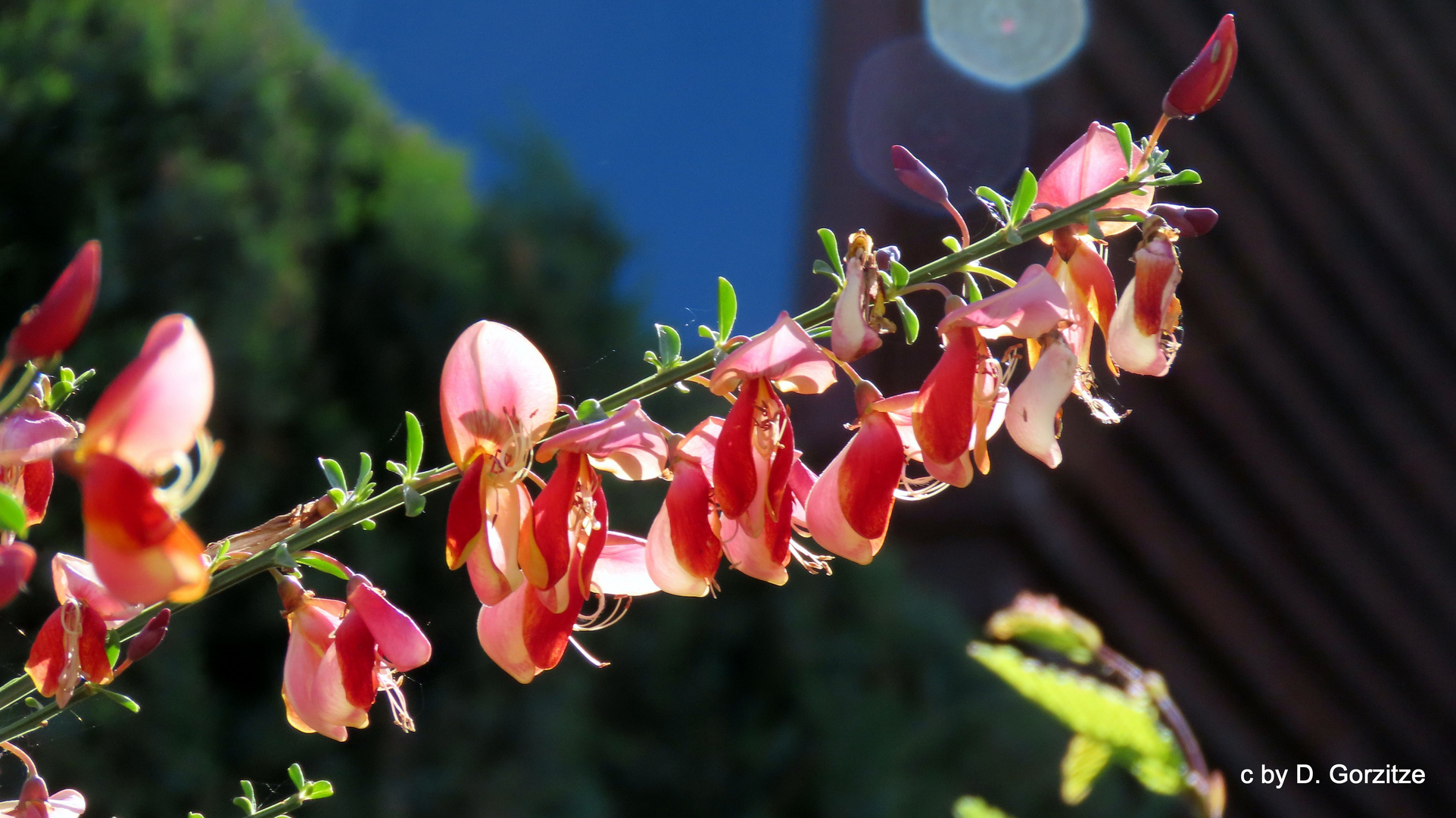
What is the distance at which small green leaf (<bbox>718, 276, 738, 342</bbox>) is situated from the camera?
442 mm

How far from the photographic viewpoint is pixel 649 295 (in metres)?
2.17

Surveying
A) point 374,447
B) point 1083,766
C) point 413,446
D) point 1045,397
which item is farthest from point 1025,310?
point 374,447

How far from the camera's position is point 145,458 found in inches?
10.1

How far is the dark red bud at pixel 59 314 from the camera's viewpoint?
26cm

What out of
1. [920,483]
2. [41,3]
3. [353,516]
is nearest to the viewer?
[353,516]

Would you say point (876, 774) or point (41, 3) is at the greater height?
point (41, 3)

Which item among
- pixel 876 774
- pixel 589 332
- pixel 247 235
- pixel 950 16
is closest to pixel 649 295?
pixel 589 332

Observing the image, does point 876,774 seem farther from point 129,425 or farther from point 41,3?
point 129,425

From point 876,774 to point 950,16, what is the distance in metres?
1.88

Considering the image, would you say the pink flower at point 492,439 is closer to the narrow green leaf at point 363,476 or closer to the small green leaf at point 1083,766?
the narrow green leaf at point 363,476

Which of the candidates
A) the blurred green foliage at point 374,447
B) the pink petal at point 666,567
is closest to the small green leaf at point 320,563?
the pink petal at point 666,567

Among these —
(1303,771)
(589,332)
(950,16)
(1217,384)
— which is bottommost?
(1303,771)

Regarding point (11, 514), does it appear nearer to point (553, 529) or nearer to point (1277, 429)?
point (553, 529)

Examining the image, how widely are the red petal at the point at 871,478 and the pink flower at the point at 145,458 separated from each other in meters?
0.24
